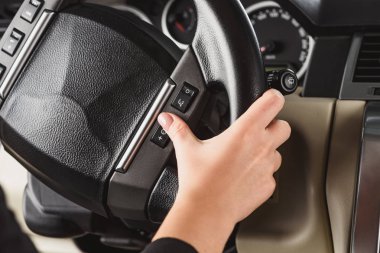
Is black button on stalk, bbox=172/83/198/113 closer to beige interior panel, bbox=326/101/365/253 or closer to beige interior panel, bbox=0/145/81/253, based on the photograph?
beige interior panel, bbox=326/101/365/253

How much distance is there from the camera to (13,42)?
0.99m

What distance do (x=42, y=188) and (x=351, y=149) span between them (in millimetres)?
526

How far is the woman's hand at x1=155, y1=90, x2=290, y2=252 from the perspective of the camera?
78 cm

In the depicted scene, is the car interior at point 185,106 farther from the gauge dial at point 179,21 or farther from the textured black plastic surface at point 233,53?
the gauge dial at point 179,21

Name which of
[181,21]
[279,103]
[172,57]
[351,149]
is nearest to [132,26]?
[172,57]

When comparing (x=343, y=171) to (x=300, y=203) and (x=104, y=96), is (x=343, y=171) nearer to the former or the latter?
(x=300, y=203)

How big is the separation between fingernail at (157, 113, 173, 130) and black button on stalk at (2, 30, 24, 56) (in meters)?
0.26

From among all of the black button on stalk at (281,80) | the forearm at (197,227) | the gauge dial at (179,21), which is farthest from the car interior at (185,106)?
the gauge dial at (179,21)

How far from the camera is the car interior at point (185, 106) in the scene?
0.88 m

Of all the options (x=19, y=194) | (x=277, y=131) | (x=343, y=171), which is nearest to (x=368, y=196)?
(x=343, y=171)

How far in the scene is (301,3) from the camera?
112cm

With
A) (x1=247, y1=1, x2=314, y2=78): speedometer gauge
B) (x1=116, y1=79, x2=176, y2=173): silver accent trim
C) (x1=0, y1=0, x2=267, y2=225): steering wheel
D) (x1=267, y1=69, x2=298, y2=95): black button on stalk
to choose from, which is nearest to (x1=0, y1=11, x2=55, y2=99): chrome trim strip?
(x1=0, y1=0, x2=267, y2=225): steering wheel

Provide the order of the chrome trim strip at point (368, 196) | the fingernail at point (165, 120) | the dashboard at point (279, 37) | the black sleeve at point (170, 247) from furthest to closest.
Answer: the dashboard at point (279, 37) → the chrome trim strip at point (368, 196) → the fingernail at point (165, 120) → the black sleeve at point (170, 247)

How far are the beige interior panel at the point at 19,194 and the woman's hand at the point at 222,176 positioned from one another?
2.20 ft
